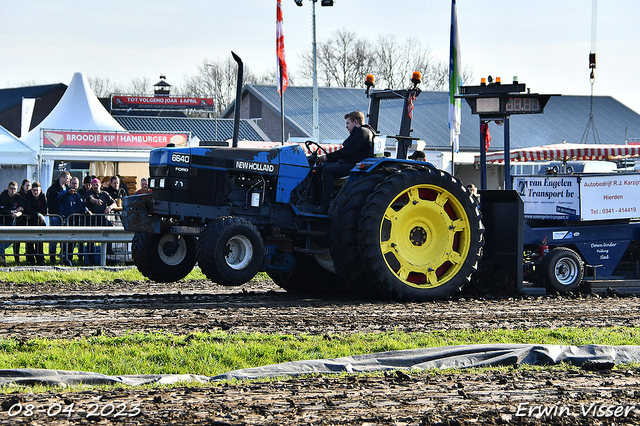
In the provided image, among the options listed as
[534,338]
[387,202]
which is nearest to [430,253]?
[387,202]

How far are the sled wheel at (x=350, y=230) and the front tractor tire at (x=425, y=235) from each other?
14 centimetres

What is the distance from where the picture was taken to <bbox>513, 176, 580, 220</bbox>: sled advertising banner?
38.9 ft

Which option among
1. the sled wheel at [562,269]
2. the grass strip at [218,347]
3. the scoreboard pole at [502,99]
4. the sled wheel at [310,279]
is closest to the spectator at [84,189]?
the sled wheel at [310,279]

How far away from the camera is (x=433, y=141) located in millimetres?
42125

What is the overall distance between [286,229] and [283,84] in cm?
1159

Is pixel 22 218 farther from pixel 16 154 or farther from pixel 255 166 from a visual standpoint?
pixel 255 166

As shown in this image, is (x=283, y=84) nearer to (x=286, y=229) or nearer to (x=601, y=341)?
(x=286, y=229)

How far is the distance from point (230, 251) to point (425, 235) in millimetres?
2391

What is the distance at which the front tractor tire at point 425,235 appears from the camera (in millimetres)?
9445

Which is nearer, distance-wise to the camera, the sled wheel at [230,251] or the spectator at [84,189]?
the sled wheel at [230,251]

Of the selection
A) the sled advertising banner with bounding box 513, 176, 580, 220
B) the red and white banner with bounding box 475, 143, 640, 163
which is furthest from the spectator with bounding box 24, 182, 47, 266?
the red and white banner with bounding box 475, 143, 640, 163

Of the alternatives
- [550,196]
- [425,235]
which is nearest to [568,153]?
[550,196]

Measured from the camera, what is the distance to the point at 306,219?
32.6ft

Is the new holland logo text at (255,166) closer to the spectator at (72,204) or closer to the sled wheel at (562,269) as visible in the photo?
the sled wheel at (562,269)
